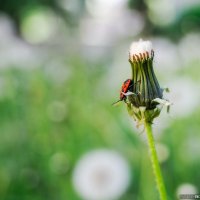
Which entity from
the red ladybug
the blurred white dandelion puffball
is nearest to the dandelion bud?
the red ladybug

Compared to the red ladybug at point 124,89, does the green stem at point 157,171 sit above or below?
below

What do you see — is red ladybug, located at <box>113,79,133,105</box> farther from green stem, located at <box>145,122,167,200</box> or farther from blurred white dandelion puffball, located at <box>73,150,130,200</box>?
blurred white dandelion puffball, located at <box>73,150,130,200</box>

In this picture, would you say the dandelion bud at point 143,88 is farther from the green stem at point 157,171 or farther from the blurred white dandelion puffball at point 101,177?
the blurred white dandelion puffball at point 101,177

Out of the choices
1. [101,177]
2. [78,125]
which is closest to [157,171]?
[101,177]

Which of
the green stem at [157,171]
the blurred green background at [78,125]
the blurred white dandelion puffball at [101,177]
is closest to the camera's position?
the green stem at [157,171]

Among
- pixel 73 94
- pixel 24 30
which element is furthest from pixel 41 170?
pixel 24 30

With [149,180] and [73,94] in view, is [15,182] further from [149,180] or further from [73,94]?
[73,94]

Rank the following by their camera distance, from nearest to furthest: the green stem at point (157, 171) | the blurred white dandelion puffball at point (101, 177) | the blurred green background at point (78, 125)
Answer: the green stem at point (157, 171) < the blurred white dandelion puffball at point (101, 177) < the blurred green background at point (78, 125)

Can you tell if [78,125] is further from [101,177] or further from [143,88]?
[143,88]

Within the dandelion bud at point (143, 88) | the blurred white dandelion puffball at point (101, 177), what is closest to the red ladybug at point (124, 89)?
the dandelion bud at point (143, 88)
